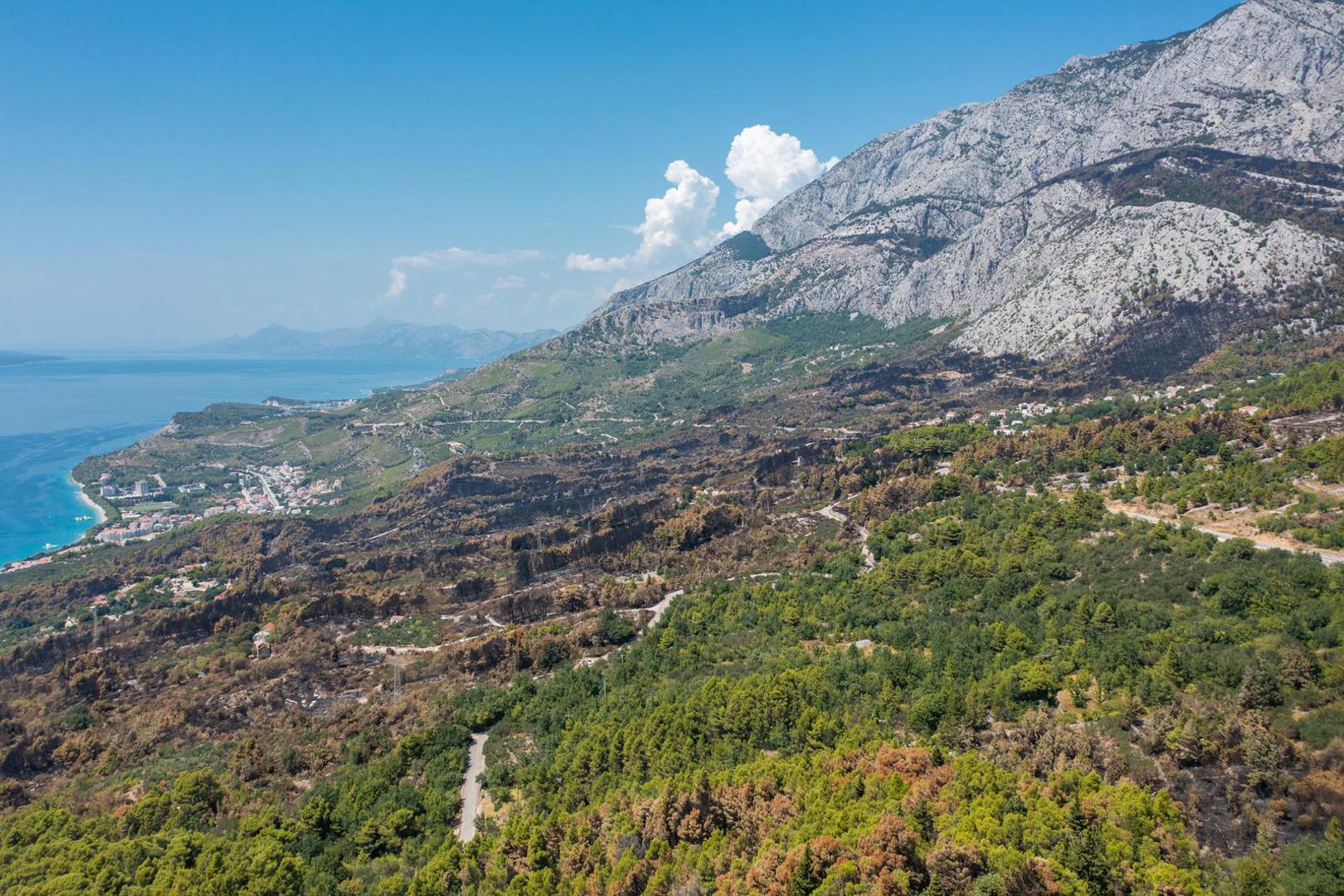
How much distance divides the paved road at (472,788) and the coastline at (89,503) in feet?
430

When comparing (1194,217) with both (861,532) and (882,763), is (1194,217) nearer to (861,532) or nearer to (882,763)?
(861,532)

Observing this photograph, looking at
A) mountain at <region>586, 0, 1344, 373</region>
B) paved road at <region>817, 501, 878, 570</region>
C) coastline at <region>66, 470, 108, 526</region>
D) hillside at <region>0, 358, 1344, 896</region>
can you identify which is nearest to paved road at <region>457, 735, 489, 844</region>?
hillside at <region>0, 358, 1344, 896</region>

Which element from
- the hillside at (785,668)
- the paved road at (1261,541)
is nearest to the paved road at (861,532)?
the hillside at (785,668)

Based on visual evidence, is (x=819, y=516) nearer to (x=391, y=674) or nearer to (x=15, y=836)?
(x=391, y=674)

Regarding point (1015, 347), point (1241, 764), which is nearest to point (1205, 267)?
point (1015, 347)

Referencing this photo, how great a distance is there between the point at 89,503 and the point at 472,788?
165 meters

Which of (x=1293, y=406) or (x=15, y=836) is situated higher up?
(x=1293, y=406)

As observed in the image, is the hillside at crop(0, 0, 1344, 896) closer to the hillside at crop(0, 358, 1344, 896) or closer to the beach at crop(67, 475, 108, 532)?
the hillside at crop(0, 358, 1344, 896)

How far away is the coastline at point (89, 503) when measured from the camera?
463ft

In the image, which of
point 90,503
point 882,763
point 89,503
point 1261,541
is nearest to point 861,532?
point 1261,541

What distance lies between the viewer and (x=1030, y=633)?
3962 cm

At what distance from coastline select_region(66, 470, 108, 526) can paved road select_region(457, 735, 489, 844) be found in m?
131

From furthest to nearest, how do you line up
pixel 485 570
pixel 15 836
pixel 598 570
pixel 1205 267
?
pixel 1205 267 → pixel 485 570 → pixel 598 570 → pixel 15 836

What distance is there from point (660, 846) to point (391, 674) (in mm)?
37063
